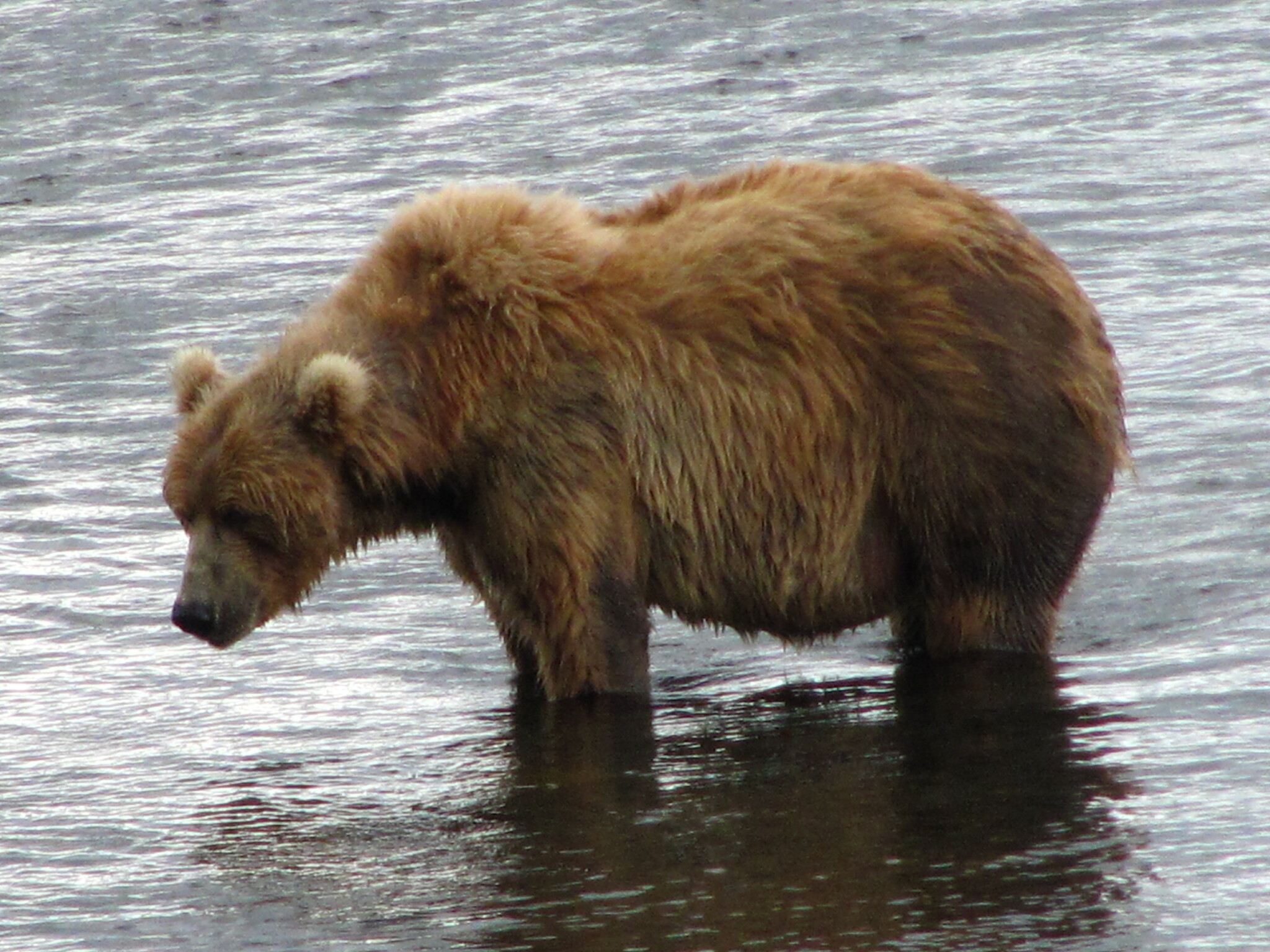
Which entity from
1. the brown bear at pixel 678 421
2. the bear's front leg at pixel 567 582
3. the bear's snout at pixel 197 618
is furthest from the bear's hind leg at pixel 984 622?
the bear's snout at pixel 197 618

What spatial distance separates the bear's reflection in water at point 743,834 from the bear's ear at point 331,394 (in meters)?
1.00

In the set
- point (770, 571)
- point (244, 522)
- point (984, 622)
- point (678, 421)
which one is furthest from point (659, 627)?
point (244, 522)

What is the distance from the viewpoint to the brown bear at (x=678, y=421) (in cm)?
631

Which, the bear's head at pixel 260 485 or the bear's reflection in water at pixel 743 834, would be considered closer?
the bear's reflection in water at pixel 743 834

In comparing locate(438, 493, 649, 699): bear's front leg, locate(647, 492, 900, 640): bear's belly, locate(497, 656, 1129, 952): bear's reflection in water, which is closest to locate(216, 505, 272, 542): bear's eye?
locate(438, 493, 649, 699): bear's front leg

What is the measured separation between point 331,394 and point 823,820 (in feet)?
5.84

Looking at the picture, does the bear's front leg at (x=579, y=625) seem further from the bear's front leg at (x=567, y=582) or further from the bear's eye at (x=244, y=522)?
the bear's eye at (x=244, y=522)

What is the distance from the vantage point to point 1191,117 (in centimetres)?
1281

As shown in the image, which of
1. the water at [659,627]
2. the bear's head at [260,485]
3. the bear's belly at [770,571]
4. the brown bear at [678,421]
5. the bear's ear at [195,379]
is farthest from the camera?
the bear's belly at [770,571]

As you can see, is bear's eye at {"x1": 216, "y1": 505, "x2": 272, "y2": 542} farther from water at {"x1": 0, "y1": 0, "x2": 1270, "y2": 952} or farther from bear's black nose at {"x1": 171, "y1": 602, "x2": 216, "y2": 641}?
water at {"x1": 0, "y1": 0, "x2": 1270, "y2": 952}

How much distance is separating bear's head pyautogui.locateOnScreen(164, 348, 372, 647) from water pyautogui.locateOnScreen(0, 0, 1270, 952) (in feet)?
1.66

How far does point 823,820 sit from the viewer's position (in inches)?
223

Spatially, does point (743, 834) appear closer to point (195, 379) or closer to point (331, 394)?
point (331, 394)

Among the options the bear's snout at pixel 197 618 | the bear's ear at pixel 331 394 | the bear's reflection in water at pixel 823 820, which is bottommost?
the bear's reflection in water at pixel 823 820
